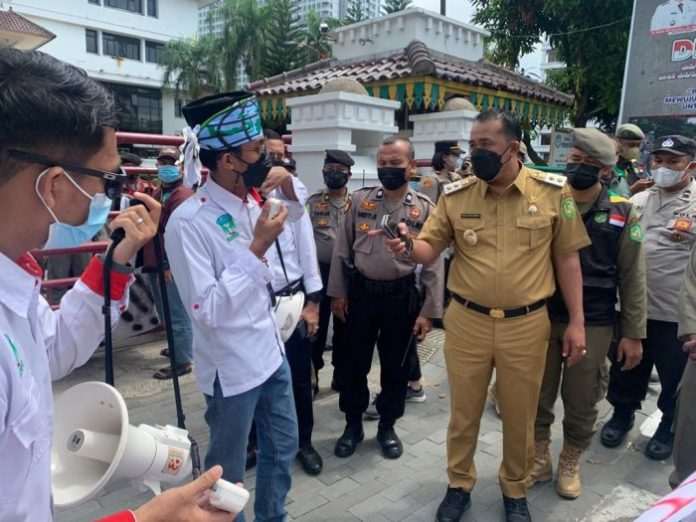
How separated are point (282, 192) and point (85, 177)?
5.55 feet

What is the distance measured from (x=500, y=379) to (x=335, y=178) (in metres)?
1.99

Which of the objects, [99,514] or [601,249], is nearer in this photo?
[99,514]

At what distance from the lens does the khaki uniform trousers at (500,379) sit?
2531mm

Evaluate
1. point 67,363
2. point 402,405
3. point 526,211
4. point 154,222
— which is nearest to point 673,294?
point 526,211

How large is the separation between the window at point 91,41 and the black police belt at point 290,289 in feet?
110

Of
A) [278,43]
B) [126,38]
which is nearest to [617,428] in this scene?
[278,43]

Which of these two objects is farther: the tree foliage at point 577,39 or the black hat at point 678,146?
the tree foliage at point 577,39

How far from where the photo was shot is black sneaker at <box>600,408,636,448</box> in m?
3.50

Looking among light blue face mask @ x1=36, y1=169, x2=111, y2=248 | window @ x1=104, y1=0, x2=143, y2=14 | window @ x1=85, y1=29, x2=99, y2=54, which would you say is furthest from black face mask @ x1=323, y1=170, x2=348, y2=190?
window @ x1=104, y1=0, x2=143, y2=14

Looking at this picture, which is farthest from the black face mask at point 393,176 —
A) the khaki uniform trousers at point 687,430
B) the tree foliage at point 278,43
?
the tree foliage at point 278,43

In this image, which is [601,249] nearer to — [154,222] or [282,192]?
[282,192]

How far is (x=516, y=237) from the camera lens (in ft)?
8.29

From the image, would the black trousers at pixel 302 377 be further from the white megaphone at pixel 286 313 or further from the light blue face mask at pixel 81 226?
the light blue face mask at pixel 81 226

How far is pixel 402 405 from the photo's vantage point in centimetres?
333
